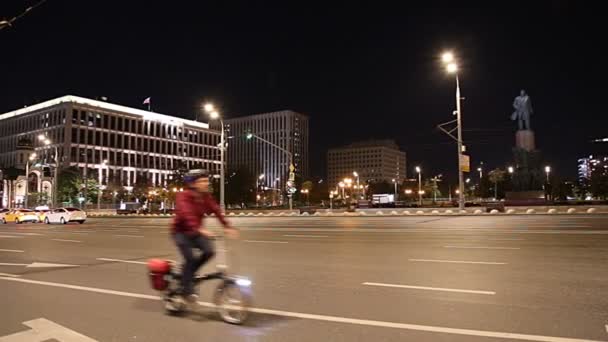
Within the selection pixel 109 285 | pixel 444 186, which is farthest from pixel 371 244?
pixel 444 186

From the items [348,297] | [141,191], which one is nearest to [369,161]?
[141,191]

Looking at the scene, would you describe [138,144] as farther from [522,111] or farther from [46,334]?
[46,334]

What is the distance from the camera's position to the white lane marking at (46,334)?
17.9 feet

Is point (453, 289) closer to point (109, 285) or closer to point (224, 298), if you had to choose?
point (224, 298)

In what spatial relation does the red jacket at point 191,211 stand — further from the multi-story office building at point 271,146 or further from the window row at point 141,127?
the multi-story office building at point 271,146

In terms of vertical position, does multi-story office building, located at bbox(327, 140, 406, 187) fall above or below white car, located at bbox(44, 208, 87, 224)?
above

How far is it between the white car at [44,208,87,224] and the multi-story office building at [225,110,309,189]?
387ft

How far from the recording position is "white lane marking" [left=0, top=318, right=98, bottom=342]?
5.45 m

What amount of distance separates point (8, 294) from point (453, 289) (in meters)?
7.46

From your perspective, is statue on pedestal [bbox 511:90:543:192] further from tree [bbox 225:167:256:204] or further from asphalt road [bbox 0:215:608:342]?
tree [bbox 225:167:256:204]

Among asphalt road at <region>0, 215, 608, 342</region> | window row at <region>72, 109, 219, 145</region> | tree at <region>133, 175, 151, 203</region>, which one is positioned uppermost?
window row at <region>72, 109, 219, 145</region>

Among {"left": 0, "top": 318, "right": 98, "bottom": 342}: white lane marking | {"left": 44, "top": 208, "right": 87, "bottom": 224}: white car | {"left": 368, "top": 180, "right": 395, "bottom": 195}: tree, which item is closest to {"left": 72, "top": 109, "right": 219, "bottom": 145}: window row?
{"left": 368, "top": 180, "right": 395, "bottom": 195}: tree

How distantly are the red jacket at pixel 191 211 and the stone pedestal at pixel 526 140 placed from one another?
49.4 m

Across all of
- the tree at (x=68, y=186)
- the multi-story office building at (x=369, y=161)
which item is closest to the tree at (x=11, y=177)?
the tree at (x=68, y=186)
